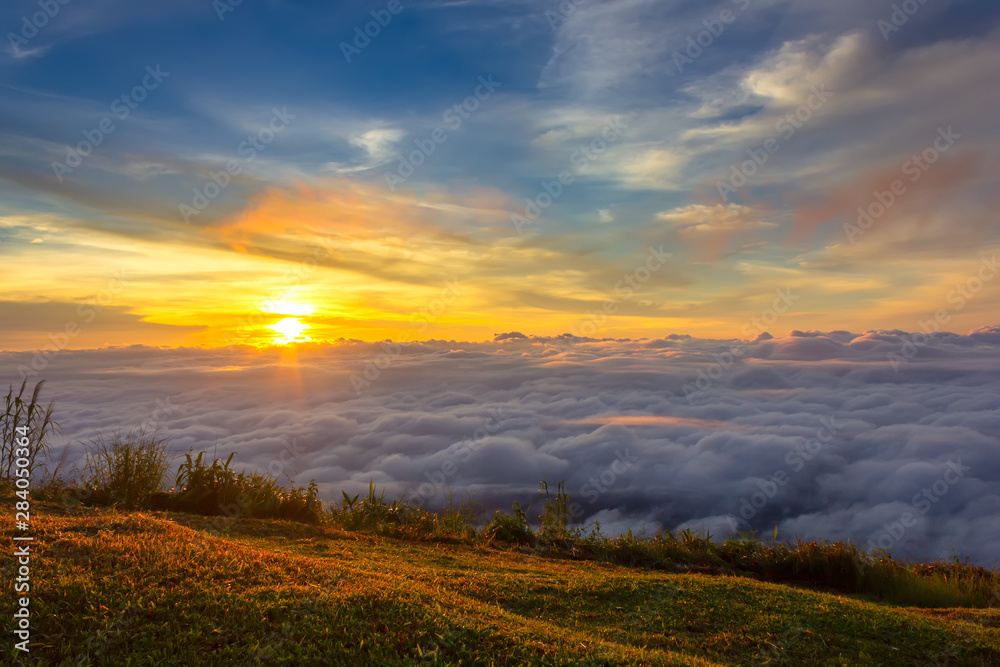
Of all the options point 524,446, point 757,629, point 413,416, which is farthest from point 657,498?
point 757,629

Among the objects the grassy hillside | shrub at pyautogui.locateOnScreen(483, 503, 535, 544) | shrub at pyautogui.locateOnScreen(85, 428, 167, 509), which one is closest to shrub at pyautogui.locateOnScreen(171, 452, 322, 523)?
shrub at pyautogui.locateOnScreen(85, 428, 167, 509)

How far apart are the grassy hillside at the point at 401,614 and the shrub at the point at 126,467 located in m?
2.68

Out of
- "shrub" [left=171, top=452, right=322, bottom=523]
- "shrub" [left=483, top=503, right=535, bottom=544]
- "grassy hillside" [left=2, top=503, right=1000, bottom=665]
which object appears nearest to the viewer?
"grassy hillside" [left=2, top=503, right=1000, bottom=665]

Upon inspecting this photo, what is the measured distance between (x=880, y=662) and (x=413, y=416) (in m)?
113

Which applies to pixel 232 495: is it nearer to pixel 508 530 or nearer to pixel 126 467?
pixel 126 467

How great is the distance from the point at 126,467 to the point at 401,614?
839cm

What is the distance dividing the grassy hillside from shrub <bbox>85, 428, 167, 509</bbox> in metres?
2.68

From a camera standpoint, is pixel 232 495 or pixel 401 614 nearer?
pixel 401 614

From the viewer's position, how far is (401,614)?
4480 mm

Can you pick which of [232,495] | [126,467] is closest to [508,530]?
[232,495]

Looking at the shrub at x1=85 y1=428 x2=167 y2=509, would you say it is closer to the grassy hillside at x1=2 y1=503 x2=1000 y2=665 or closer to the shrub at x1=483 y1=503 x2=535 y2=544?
the grassy hillside at x1=2 y1=503 x2=1000 y2=665

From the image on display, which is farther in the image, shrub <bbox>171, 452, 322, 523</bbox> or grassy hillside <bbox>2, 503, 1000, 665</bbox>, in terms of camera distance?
shrub <bbox>171, 452, 322, 523</bbox>

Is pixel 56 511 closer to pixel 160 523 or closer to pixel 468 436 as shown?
pixel 160 523

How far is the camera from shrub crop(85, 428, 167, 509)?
10148mm
